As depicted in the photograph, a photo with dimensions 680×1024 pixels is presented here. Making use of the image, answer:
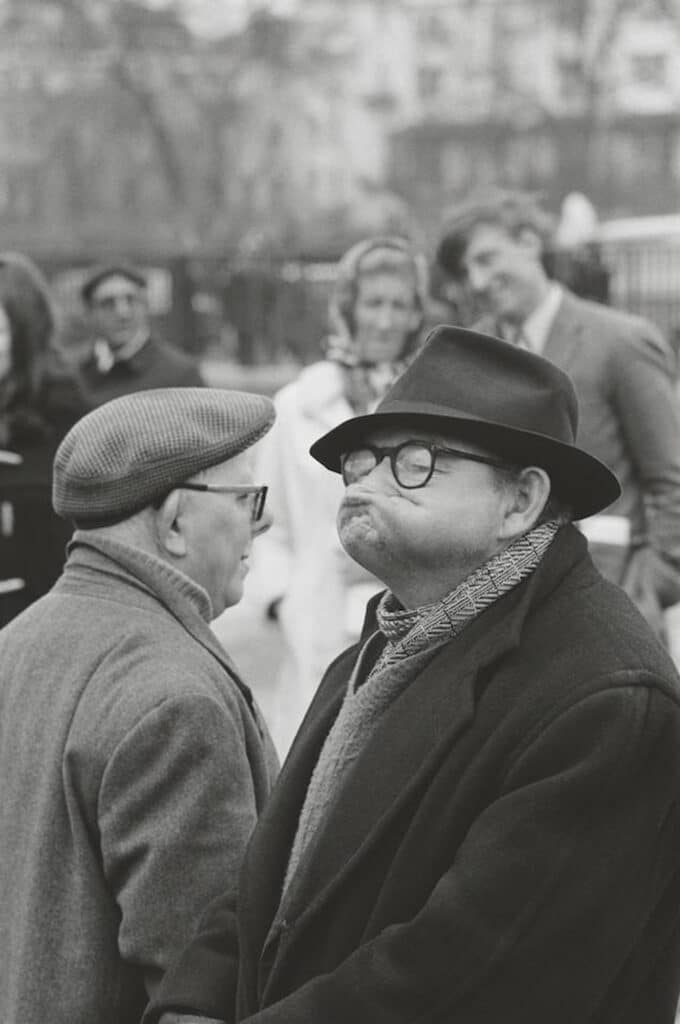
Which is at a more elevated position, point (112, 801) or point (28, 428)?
point (112, 801)

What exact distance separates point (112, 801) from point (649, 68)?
133 ft

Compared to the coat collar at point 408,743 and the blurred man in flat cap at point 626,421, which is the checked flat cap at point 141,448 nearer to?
the coat collar at point 408,743

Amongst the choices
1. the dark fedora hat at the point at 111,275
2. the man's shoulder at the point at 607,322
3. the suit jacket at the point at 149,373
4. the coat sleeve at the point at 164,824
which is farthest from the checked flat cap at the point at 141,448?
the dark fedora hat at the point at 111,275

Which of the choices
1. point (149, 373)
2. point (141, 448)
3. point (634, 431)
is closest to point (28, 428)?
point (149, 373)

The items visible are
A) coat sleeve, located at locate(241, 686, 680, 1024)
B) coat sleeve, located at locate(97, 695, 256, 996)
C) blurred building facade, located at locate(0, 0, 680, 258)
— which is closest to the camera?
coat sleeve, located at locate(241, 686, 680, 1024)

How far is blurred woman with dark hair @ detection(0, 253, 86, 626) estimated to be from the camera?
6.12 metres

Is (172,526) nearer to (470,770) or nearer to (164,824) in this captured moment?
(164,824)

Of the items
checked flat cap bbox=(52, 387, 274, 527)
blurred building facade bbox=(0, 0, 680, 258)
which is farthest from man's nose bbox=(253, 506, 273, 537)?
blurred building facade bbox=(0, 0, 680, 258)

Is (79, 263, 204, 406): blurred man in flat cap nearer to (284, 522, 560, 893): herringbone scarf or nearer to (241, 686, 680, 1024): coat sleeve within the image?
(284, 522, 560, 893): herringbone scarf

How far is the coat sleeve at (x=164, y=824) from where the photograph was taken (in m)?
2.69

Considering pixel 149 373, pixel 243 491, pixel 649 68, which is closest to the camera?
pixel 243 491

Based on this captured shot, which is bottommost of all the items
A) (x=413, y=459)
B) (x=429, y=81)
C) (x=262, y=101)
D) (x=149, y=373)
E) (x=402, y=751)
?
(x=429, y=81)

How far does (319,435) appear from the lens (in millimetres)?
5676

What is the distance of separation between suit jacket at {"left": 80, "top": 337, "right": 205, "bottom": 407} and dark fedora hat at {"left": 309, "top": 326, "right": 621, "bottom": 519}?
5571 millimetres
